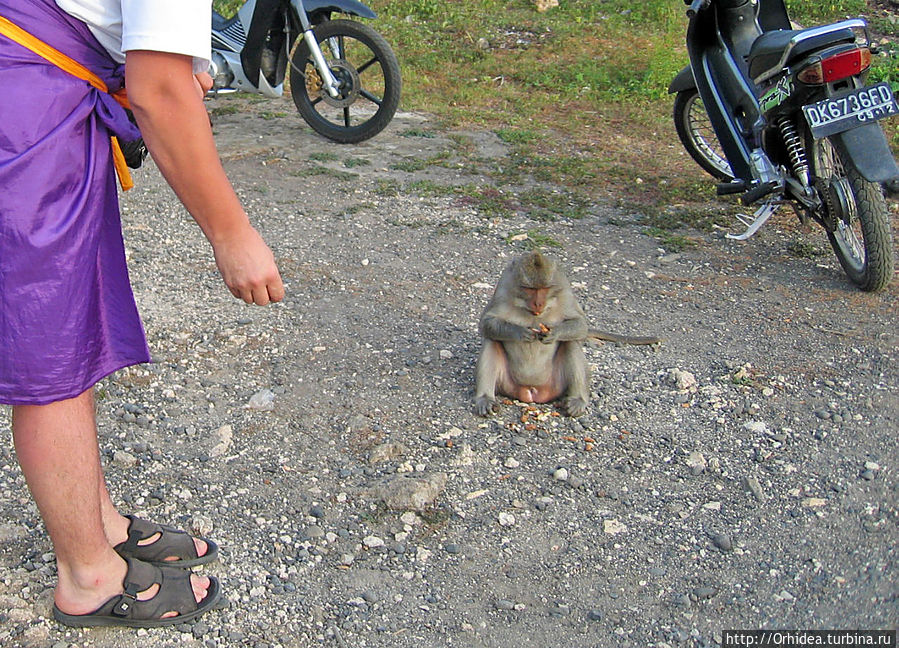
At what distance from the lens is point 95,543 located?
216cm

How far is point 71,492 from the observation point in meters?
2.06

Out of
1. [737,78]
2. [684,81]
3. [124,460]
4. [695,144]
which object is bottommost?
[124,460]

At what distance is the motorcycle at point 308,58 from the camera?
6016 millimetres

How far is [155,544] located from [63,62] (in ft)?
4.21

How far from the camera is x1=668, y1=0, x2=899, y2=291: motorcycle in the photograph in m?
3.99

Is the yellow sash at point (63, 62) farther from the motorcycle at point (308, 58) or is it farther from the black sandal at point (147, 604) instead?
the motorcycle at point (308, 58)

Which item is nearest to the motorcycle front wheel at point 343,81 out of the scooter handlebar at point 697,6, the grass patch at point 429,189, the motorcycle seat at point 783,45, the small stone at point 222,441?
the grass patch at point 429,189

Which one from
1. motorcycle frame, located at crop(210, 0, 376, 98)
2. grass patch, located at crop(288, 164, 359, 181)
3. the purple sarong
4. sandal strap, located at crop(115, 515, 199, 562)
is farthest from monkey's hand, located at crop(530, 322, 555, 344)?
motorcycle frame, located at crop(210, 0, 376, 98)

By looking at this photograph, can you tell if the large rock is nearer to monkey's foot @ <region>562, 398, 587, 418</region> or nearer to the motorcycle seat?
monkey's foot @ <region>562, 398, 587, 418</region>

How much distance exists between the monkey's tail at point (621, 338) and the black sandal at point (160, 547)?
1893mm

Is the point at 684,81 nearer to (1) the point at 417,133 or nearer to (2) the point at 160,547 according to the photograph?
(1) the point at 417,133

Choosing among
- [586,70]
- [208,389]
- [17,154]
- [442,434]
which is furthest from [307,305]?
[586,70]

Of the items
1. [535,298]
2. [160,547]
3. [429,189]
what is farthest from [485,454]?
[429,189]

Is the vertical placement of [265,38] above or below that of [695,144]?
above
